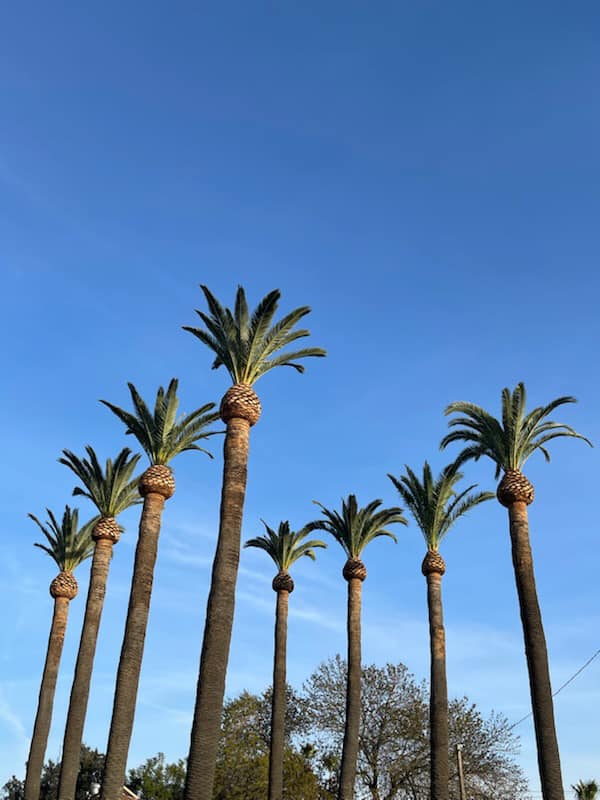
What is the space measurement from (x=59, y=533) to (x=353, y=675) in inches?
612

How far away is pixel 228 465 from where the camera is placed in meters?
23.4

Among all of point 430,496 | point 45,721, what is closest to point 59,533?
point 45,721

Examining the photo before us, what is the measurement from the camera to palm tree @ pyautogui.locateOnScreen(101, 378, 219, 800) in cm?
2558

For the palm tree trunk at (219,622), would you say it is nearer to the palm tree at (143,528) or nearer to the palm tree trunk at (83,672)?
the palm tree at (143,528)

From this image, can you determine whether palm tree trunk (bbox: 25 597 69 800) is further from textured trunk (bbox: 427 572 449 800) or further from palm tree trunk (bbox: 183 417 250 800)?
palm tree trunk (bbox: 183 417 250 800)

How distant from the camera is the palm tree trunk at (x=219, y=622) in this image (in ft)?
64.3

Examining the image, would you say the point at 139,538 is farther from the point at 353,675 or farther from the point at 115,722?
the point at 353,675

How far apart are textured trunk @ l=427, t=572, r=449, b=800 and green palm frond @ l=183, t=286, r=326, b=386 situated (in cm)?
1427

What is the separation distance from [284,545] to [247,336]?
63.2 ft

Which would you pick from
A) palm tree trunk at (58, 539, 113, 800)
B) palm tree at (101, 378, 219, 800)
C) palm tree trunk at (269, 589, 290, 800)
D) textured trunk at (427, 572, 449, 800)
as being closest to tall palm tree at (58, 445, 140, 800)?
palm tree trunk at (58, 539, 113, 800)

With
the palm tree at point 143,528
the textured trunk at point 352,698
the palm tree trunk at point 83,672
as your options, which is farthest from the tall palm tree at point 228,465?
the textured trunk at point 352,698

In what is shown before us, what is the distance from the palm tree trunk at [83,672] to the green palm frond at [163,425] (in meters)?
6.65

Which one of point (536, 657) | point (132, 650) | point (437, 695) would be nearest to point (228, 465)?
Result: point (132, 650)

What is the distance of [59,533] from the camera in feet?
127
